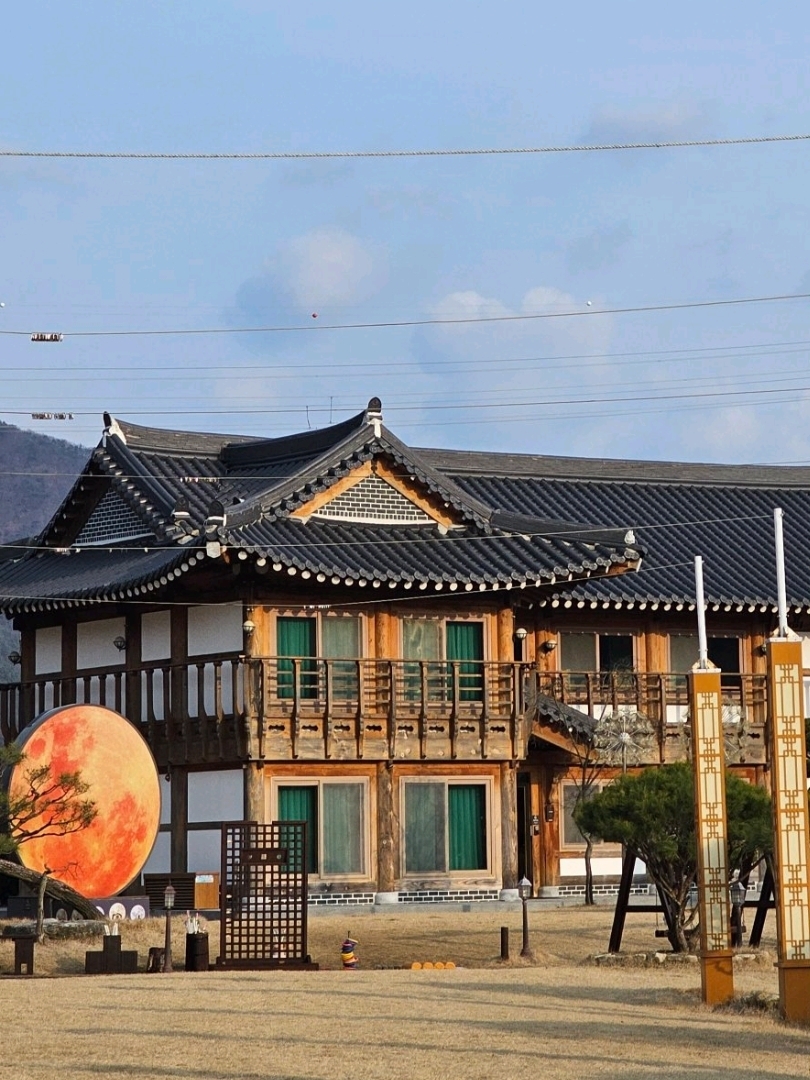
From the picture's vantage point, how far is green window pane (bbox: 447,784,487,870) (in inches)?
1388

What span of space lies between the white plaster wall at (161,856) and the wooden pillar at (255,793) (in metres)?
2.78

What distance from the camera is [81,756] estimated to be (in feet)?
95.4

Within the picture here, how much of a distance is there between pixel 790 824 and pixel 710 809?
4.64 feet

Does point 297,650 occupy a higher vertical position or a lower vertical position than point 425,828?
higher

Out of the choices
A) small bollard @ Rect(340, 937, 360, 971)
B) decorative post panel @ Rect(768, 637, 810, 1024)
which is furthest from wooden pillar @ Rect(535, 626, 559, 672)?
decorative post panel @ Rect(768, 637, 810, 1024)

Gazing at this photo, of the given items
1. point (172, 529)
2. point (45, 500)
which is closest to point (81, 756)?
point (172, 529)

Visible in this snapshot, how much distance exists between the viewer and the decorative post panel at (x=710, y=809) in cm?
1805

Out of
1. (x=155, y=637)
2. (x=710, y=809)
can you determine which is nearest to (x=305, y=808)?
(x=155, y=637)

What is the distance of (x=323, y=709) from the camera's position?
33.9m

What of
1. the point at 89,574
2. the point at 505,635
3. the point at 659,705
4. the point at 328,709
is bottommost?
the point at 328,709

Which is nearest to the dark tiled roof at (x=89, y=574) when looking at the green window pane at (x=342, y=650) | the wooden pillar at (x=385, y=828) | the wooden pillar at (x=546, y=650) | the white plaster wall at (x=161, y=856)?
the green window pane at (x=342, y=650)

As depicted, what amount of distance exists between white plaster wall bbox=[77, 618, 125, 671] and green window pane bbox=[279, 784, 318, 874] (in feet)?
16.5

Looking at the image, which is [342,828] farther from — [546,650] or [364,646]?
[546,650]

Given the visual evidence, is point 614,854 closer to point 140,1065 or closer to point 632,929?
point 632,929
